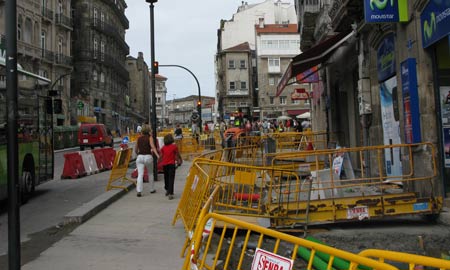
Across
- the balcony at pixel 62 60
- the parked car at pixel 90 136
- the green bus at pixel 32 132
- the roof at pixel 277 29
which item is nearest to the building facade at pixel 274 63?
the roof at pixel 277 29

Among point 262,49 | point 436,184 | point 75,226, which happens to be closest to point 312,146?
point 436,184

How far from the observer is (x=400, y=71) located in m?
8.26

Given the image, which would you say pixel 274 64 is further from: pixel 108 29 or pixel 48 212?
pixel 48 212

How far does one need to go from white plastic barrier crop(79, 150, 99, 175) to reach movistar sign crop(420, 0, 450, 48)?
11919mm

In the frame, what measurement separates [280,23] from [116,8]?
2800 cm

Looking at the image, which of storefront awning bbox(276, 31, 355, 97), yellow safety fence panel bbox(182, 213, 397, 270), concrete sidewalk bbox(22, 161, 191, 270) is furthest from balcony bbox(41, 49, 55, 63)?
yellow safety fence panel bbox(182, 213, 397, 270)

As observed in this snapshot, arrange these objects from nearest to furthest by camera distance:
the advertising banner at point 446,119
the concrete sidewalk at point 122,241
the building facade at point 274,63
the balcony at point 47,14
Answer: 1. the concrete sidewalk at point 122,241
2. the advertising banner at point 446,119
3. the balcony at point 47,14
4. the building facade at point 274,63

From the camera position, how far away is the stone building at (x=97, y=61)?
5794 centimetres

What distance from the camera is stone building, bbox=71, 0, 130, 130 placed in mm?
57938

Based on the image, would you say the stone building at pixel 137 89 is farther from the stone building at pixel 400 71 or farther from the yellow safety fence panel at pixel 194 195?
the yellow safety fence panel at pixel 194 195

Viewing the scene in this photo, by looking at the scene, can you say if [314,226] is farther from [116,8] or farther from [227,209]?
[116,8]

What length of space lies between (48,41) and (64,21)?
4.22 meters

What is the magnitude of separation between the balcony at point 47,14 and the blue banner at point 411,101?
1834 inches

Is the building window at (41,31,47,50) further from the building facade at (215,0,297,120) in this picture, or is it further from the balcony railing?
the building facade at (215,0,297,120)
